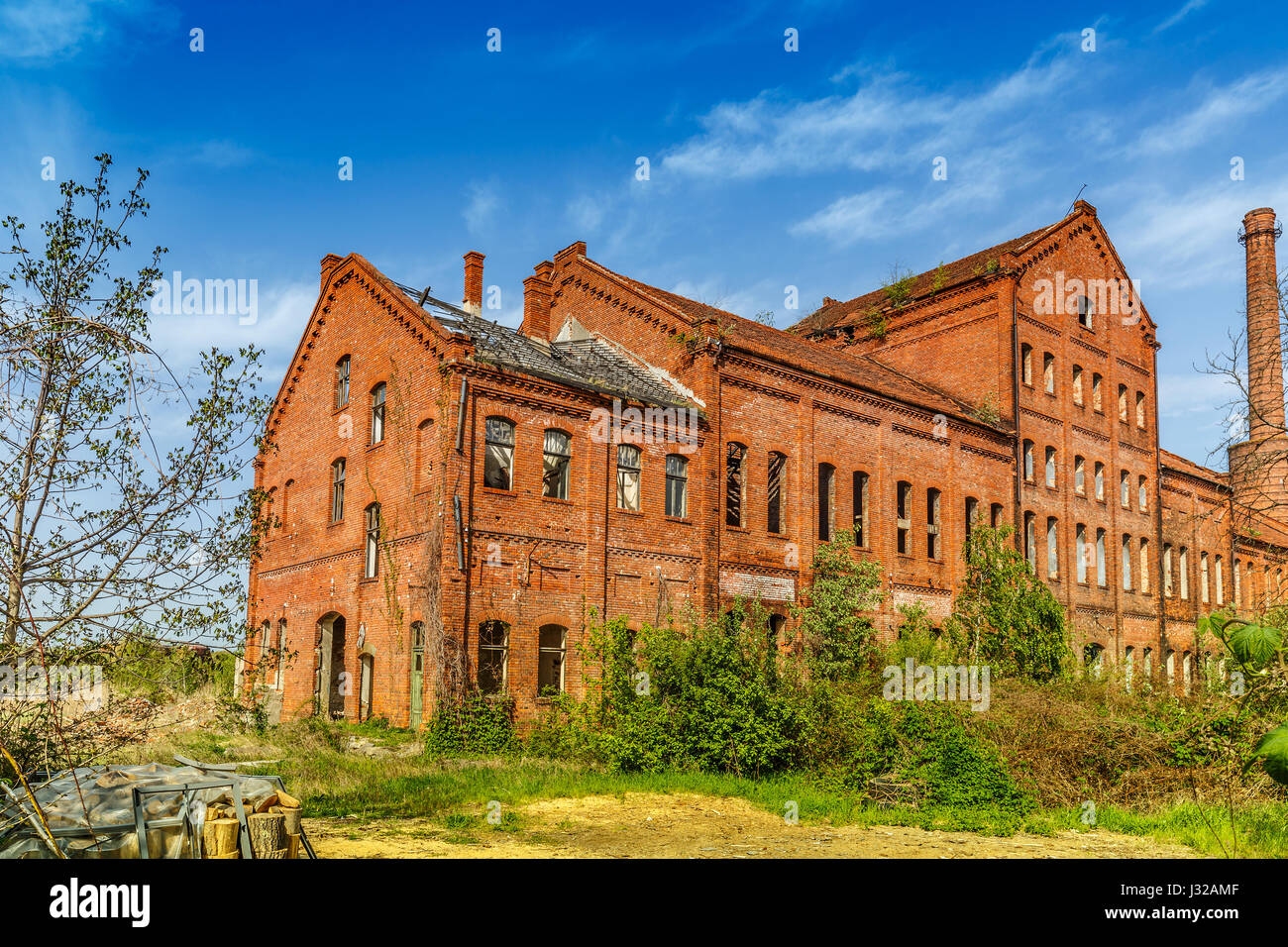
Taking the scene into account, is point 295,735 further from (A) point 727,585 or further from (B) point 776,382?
(B) point 776,382

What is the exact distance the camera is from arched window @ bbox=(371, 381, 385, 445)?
20.9m

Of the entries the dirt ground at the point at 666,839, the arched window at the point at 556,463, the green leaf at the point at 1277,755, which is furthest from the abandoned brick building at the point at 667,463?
the dirt ground at the point at 666,839

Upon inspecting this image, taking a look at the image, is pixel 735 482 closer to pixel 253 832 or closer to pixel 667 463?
pixel 667 463

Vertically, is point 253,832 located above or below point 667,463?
below

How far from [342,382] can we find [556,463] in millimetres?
6726

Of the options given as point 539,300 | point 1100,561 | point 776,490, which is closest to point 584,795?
point 776,490

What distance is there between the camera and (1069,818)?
13.2m

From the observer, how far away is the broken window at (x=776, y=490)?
75.5ft

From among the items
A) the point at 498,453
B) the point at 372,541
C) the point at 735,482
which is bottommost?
the point at 372,541

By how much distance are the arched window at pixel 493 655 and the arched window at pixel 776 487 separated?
25.1 feet

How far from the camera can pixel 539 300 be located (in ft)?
89.6

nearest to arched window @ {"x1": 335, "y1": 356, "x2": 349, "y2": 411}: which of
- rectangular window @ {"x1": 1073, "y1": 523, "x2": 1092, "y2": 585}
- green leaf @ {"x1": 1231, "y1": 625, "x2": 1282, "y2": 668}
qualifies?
green leaf @ {"x1": 1231, "y1": 625, "x2": 1282, "y2": 668}

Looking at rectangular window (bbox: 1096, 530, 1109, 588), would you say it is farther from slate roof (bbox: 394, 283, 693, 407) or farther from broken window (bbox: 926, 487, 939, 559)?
slate roof (bbox: 394, 283, 693, 407)
